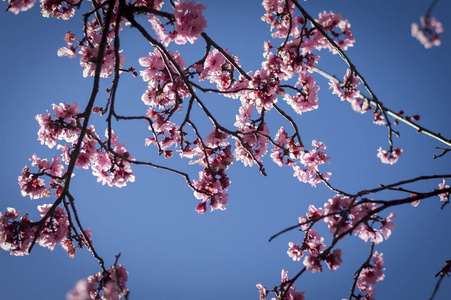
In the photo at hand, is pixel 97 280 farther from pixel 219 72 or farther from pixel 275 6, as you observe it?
pixel 275 6

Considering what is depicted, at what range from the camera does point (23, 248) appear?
2398mm

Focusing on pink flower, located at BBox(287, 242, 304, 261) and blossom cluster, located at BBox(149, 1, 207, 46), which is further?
pink flower, located at BBox(287, 242, 304, 261)

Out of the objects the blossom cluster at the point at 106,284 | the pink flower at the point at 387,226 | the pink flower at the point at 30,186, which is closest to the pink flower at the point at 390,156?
the pink flower at the point at 387,226

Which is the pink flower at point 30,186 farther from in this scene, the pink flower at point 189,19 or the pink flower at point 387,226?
the pink flower at point 387,226

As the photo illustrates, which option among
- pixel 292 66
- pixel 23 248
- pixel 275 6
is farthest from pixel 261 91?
pixel 23 248

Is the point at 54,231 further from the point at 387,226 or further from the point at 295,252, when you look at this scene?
the point at 387,226

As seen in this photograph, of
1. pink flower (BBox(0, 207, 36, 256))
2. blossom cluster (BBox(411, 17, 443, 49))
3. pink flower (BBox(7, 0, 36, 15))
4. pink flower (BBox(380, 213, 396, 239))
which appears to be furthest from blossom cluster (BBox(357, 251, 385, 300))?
Answer: pink flower (BBox(7, 0, 36, 15))

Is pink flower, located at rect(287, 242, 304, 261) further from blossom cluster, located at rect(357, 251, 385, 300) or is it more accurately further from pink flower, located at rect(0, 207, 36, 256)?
pink flower, located at rect(0, 207, 36, 256)

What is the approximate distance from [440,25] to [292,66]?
141cm

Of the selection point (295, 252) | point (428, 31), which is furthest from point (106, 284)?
point (428, 31)

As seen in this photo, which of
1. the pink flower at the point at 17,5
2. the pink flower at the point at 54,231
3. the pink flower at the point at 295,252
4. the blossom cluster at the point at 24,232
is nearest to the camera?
the pink flower at the point at 17,5

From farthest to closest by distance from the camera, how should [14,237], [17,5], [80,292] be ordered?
[14,237], [17,5], [80,292]

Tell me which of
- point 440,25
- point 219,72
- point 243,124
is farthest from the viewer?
point 219,72

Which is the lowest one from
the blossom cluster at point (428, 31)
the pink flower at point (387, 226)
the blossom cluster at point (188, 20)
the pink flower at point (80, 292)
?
the pink flower at point (80, 292)
